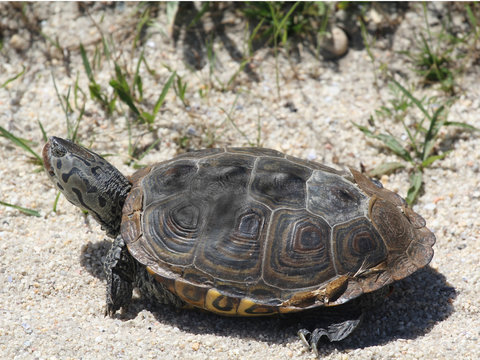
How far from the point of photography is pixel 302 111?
18.8 feet

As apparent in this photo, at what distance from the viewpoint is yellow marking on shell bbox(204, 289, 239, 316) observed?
3.61m

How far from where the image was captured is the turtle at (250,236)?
3627 mm

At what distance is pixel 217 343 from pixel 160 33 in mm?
3759

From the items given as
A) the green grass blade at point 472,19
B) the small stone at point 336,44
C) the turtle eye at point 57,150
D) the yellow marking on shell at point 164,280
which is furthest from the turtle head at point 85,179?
the green grass blade at point 472,19

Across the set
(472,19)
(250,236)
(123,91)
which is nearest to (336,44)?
(472,19)

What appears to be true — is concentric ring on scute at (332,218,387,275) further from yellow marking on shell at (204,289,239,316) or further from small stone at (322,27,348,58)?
small stone at (322,27,348,58)

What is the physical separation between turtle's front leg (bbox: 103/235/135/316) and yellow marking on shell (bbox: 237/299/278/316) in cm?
87

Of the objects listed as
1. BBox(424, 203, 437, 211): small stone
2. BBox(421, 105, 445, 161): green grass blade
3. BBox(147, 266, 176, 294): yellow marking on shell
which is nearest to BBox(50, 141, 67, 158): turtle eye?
BBox(147, 266, 176, 294): yellow marking on shell

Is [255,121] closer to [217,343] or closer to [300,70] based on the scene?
[300,70]

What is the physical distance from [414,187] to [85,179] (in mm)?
2816

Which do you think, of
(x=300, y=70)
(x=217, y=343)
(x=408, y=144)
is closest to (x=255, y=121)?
(x=300, y=70)

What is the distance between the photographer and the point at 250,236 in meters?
3.68

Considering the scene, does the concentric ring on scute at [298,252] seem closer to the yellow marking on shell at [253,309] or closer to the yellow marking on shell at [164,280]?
the yellow marking on shell at [253,309]

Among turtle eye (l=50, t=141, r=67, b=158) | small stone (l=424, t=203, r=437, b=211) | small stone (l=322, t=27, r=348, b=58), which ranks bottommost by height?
small stone (l=424, t=203, r=437, b=211)
